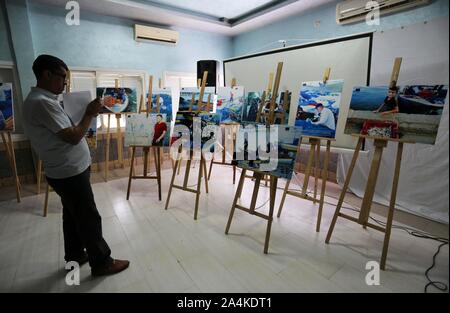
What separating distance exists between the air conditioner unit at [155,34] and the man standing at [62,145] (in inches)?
120

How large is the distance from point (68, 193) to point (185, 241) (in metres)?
1.03

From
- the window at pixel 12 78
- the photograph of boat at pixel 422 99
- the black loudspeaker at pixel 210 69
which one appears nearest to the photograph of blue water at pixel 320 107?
the photograph of boat at pixel 422 99

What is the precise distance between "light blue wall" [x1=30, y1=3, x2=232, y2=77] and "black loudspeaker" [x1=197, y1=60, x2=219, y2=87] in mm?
443

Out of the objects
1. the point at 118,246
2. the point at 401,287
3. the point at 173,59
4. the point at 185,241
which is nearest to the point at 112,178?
the point at 118,246

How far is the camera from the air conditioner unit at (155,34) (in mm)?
3965

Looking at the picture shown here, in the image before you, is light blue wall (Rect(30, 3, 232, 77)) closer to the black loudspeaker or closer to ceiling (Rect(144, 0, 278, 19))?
the black loudspeaker

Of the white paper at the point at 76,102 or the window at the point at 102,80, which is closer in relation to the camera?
the white paper at the point at 76,102

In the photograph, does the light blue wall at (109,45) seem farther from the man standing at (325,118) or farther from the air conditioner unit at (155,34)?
the man standing at (325,118)

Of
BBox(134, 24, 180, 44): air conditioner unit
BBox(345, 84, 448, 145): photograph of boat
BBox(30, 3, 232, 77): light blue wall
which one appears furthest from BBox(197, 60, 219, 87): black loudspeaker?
BBox(345, 84, 448, 145): photograph of boat

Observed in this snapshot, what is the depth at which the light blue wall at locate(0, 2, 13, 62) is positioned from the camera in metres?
2.99

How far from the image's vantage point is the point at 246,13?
4164 mm

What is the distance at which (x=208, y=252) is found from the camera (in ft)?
6.26

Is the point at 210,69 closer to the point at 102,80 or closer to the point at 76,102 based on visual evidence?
the point at 102,80
